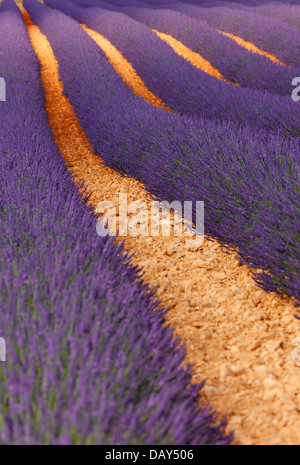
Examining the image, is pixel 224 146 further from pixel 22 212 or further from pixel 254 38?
pixel 254 38

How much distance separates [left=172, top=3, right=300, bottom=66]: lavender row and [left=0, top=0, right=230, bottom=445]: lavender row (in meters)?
6.74

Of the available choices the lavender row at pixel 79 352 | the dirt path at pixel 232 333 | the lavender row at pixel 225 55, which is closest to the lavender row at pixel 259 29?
the lavender row at pixel 225 55

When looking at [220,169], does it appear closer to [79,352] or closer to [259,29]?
[79,352]

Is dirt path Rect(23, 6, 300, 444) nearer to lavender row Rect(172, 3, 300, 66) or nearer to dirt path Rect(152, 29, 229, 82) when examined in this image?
dirt path Rect(152, 29, 229, 82)

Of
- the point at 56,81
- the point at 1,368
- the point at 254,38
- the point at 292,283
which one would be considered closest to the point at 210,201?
the point at 292,283

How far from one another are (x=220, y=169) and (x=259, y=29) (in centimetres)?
757

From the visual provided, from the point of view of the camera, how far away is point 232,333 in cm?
191

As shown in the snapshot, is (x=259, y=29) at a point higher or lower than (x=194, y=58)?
higher

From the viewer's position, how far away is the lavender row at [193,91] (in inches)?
157

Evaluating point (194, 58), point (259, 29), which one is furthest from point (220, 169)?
point (259, 29)

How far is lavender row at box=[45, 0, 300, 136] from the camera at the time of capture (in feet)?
13.1

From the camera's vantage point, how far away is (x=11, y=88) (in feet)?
16.3

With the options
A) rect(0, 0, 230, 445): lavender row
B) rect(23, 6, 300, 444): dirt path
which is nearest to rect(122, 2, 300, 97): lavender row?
rect(23, 6, 300, 444): dirt path
